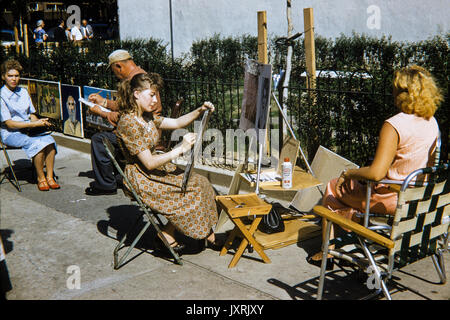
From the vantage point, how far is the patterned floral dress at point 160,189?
3.99 metres

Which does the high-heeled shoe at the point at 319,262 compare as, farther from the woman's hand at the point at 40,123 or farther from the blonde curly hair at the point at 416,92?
the woman's hand at the point at 40,123

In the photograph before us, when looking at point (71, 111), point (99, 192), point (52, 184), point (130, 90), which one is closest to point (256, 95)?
point (130, 90)

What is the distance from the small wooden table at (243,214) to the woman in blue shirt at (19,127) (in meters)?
3.15

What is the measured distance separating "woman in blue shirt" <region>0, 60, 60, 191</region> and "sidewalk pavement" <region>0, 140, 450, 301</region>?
1.15 meters

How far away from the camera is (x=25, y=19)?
46.5ft

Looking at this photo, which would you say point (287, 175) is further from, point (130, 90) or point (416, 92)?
point (130, 90)

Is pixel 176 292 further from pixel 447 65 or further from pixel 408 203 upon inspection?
pixel 447 65

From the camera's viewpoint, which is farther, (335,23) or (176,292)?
(335,23)

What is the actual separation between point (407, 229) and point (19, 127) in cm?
509

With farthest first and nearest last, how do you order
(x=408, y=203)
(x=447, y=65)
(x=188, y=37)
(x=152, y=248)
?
1. (x=188, y=37)
2. (x=447, y=65)
3. (x=152, y=248)
4. (x=408, y=203)

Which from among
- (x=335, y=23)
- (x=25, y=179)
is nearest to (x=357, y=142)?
(x=25, y=179)

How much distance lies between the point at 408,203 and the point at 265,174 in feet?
6.04

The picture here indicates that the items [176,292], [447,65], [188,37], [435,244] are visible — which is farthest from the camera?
[188,37]
